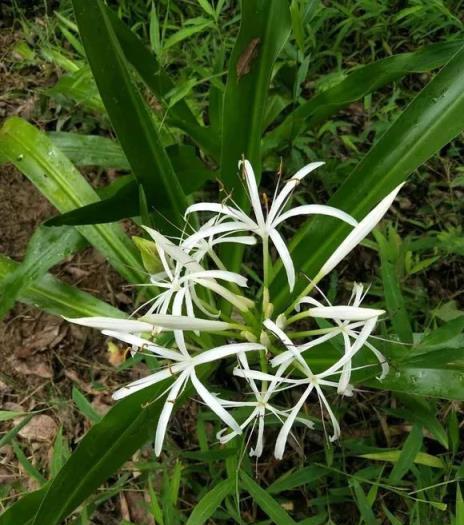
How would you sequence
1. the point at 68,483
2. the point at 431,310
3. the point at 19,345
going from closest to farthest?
the point at 68,483 → the point at 431,310 → the point at 19,345

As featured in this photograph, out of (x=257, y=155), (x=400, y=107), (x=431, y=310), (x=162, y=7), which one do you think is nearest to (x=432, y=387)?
(x=431, y=310)

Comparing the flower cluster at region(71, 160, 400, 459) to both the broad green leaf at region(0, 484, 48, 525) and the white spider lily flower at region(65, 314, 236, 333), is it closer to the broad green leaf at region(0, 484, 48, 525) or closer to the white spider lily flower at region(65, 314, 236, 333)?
the white spider lily flower at region(65, 314, 236, 333)

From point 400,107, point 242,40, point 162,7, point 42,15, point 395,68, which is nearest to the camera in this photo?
point 242,40

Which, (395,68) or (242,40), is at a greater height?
(242,40)

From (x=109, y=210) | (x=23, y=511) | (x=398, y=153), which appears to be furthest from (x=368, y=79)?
(x=23, y=511)

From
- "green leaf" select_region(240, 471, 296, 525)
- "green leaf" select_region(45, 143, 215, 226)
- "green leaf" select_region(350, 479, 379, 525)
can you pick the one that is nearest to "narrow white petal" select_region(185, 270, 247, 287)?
"green leaf" select_region(45, 143, 215, 226)

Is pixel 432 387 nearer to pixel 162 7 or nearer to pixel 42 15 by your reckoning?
pixel 162 7
